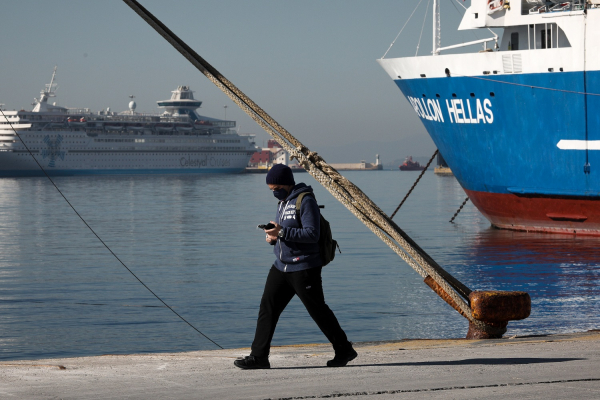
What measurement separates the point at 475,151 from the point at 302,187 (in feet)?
56.6

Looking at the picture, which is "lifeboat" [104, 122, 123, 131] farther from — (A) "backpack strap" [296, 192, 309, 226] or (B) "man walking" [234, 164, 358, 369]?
(A) "backpack strap" [296, 192, 309, 226]

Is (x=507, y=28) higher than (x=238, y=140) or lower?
higher

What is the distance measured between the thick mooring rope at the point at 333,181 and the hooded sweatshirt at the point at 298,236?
4.99 feet

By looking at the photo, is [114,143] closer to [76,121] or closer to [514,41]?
[76,121]

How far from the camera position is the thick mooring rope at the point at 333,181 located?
725 cm

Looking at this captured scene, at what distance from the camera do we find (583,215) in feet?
68.2

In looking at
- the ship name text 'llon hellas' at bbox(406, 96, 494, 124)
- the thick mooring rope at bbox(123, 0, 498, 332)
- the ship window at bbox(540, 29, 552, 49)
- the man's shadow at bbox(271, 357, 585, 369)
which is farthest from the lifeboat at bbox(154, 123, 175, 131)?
the man's shadow at bbox(271, 357, 585, 369)

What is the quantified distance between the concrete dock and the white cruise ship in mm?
109865

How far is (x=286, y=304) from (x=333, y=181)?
6.02ft

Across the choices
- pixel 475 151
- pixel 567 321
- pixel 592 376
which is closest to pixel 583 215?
pixel 475 151

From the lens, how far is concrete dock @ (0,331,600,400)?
4.76 meters

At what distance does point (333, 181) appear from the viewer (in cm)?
725

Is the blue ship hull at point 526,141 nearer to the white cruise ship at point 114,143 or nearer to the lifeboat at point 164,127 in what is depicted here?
the white cruise ship at point 114,143

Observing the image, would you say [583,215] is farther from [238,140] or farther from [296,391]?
[238,140]
